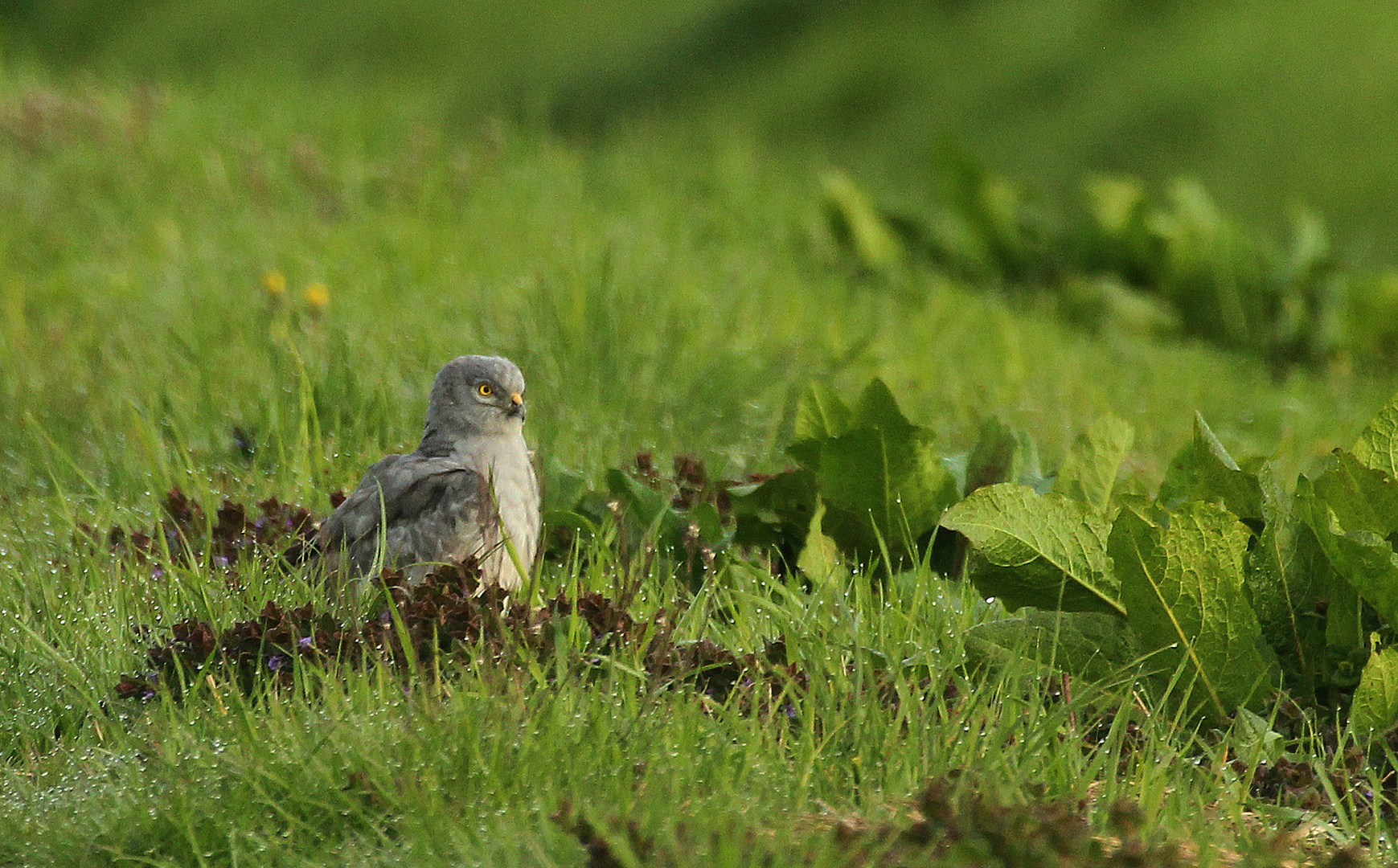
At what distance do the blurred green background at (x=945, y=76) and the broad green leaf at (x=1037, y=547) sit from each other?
5.55 metres

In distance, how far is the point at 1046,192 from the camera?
8.95 m

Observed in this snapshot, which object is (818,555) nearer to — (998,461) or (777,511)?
(777,511)

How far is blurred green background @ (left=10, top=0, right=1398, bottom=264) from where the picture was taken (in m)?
8.80

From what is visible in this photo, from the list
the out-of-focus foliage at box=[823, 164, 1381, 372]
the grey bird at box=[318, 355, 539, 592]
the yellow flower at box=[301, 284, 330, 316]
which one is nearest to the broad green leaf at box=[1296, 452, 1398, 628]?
the grey bird at box=[318, 355, 539, 592]

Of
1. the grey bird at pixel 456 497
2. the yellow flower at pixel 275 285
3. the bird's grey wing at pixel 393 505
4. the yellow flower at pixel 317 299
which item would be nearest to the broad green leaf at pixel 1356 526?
the grey bird at pixel 456 497

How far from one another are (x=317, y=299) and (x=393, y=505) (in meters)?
2.09

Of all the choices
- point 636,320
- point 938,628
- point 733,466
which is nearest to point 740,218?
point 636,320

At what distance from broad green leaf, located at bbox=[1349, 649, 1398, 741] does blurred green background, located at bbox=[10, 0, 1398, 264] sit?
5631 mm

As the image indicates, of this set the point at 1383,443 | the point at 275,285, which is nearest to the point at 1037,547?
the point at 1383,443

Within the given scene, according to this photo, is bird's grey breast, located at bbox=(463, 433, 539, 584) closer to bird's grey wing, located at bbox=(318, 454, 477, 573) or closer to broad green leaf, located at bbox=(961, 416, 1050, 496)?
bird's grey wing, located at bbox=(318, 454, 477, 573)

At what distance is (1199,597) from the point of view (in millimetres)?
3131

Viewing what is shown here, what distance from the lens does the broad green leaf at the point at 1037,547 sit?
3.23 meters

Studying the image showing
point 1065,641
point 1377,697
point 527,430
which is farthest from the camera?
point 527,430

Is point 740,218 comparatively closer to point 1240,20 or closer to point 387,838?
point 1240,20
